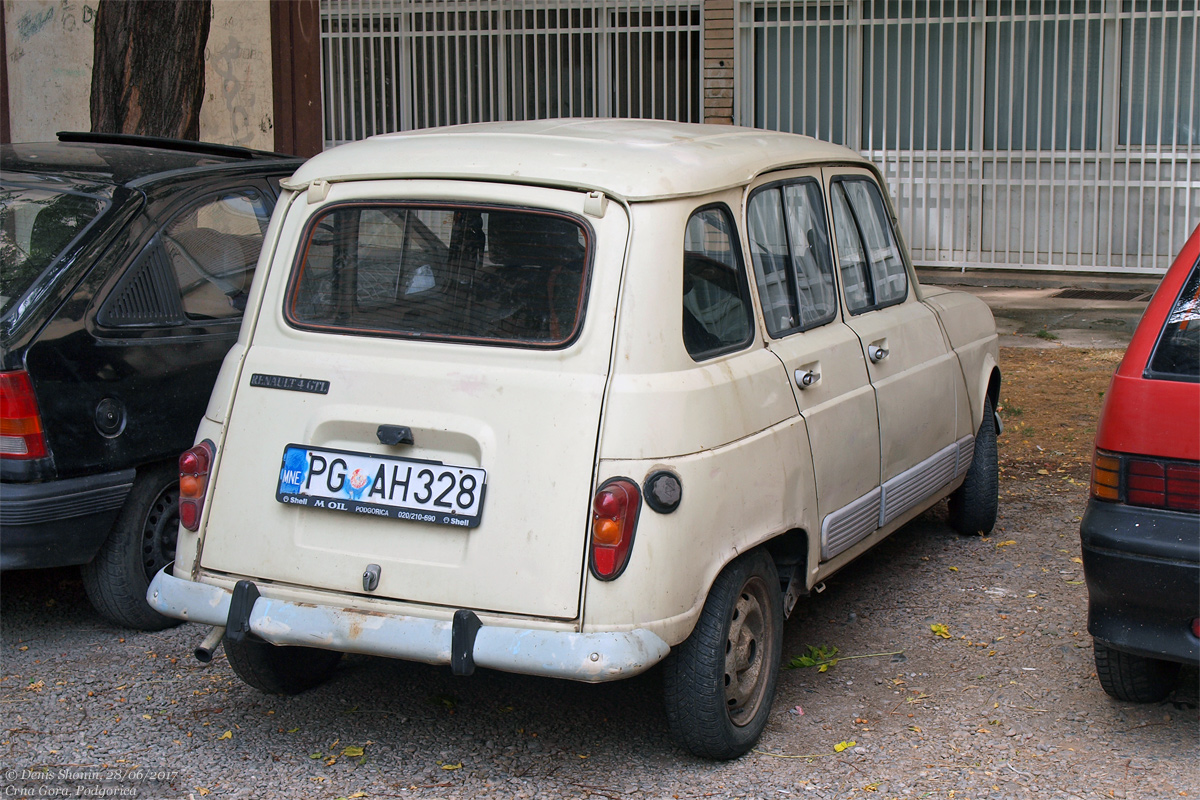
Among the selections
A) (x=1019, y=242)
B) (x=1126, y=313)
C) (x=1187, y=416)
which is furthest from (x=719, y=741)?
(x=1019, y=242)

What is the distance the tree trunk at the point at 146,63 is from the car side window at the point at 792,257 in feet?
15.6

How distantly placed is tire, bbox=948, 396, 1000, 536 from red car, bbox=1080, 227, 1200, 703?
207 cm

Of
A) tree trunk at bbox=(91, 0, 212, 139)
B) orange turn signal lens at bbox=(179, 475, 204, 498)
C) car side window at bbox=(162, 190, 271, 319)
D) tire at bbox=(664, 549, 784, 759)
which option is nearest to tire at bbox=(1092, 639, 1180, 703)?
tire at bbox=(664, 549, 784, 759)

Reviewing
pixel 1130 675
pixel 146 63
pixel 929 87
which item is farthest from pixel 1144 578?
pixel 929 87

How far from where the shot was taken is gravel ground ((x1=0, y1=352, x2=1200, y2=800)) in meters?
3.54

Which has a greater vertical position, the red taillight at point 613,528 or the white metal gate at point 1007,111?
the white metal gate at point 1007,111

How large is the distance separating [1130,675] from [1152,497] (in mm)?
730

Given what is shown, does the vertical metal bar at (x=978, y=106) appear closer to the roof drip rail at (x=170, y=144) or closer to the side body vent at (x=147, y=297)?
the roof drip rail at (x=170, y=144)

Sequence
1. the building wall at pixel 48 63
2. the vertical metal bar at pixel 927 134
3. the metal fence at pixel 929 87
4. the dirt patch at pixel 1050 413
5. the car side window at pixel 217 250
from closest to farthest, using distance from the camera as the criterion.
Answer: the car side window at pixel 217 250, the dirt patch at pixel 1050 413, the metal fence at pixel 929 87, the building wall at pixel 48 63, the vertical metal bar at pixel 927 134

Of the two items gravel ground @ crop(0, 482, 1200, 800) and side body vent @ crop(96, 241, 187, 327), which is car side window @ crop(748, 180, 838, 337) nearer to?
gravel ground @ crop(0, 482, 1200, 800)

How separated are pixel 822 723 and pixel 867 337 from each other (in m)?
1.39

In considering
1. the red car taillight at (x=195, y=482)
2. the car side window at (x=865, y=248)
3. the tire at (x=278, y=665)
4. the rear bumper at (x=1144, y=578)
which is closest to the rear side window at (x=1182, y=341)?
the rear bumper at (x=1144, y=578)

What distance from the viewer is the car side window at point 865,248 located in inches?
182

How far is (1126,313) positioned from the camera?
1128 centimetres
